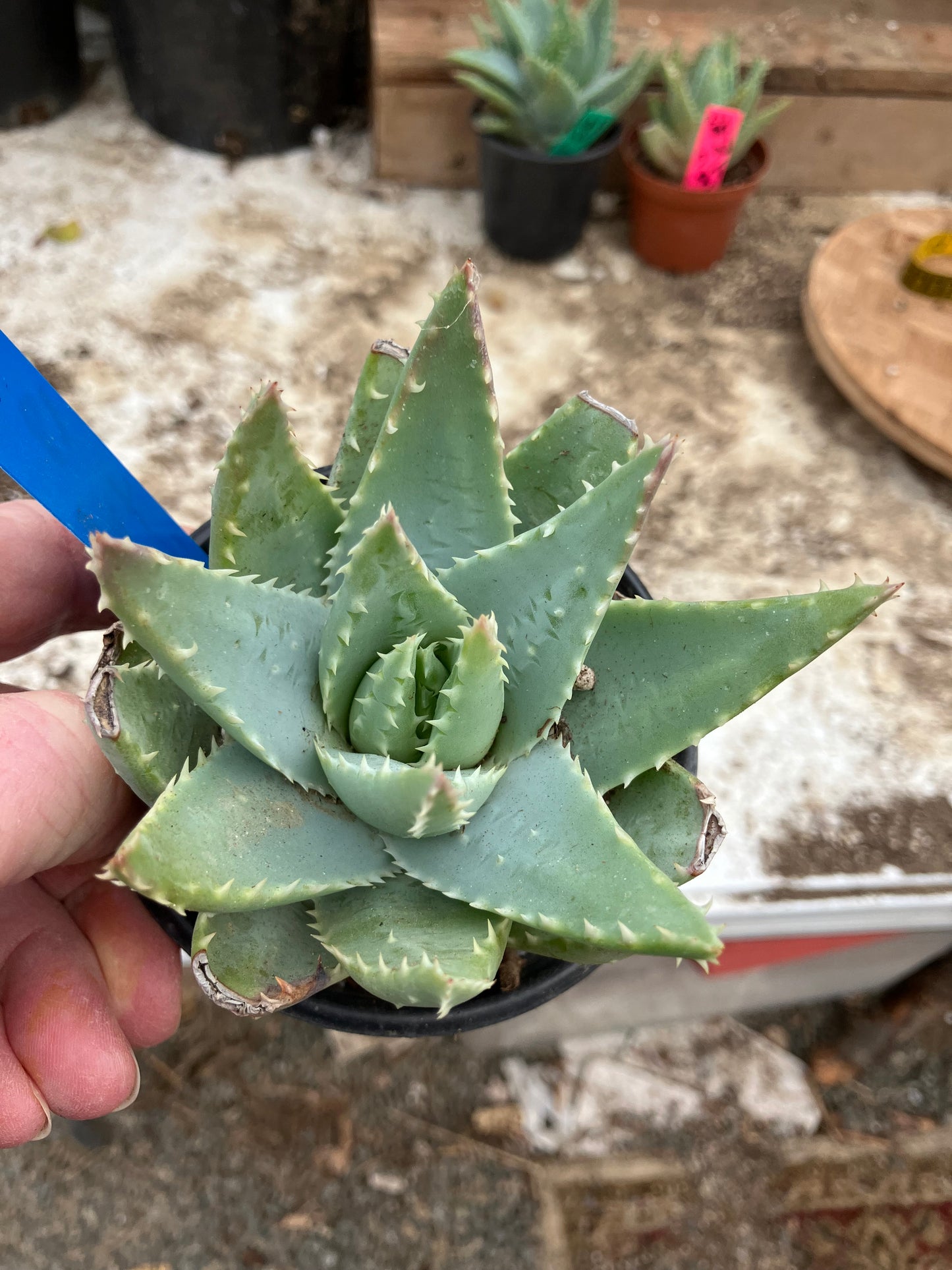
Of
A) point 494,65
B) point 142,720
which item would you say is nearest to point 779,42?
point 494,65

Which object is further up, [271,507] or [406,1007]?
[271,507]

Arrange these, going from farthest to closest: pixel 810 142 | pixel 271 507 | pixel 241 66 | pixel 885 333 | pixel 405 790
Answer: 1. pixel 810 142
2. pixel 241 66
3. pixel 885 333
4. pixel 271 507
5. pixel 405 790

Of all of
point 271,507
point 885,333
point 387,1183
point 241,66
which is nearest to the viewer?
point 271,507

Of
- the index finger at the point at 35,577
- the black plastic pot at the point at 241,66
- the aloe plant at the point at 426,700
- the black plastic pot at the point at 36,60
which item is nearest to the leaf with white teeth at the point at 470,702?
the aloe plant at the point at 426,700

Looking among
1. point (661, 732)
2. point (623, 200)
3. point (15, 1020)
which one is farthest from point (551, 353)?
point (15, 1020)

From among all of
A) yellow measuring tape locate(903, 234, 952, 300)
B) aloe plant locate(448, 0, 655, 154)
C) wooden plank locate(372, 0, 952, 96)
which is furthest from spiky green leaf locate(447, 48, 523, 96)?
yellow measuring tape locate(903, 234, 952, 300)

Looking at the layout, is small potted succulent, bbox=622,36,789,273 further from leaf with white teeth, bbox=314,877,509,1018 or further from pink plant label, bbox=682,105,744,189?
leaf with white teeth, bbox=314,877,509,1018

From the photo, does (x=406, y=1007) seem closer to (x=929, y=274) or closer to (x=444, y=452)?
(x=444, y=452)
